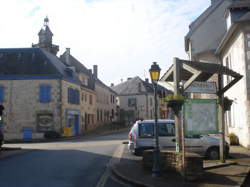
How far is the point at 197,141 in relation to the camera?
39.8 feet

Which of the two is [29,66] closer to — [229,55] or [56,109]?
[56,109]

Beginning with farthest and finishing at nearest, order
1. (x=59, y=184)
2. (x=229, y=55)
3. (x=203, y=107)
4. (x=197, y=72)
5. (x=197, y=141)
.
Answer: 1. (x=229, y=55)
2. (x=197, y=141)
3. (x=203, y=107)
4. (x=197, y=72)
5. (x=59, y=184)

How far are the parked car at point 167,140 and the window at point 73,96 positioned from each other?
1993cm

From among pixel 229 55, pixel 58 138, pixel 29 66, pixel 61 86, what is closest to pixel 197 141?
pixel 229 55

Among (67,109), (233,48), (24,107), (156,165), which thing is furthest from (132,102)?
(156,165)

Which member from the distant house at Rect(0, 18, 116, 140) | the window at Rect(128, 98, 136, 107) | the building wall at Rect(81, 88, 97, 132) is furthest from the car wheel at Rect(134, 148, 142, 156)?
the window at Rect(128, 98, 136, 107)

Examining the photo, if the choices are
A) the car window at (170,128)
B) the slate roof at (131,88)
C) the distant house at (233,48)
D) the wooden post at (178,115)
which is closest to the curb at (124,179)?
the wooden post at (178,115)

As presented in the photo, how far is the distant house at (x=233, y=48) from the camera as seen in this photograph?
1453 centimetres

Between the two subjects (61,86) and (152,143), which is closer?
(152,143)

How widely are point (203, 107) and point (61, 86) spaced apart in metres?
22.2

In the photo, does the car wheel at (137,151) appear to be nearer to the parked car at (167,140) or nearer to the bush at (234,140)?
the parked car at (167,140)

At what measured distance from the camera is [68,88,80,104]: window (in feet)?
106

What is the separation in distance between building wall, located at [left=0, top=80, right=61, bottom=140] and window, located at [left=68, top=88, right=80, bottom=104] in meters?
2.88

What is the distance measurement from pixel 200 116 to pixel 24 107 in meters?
23.5
